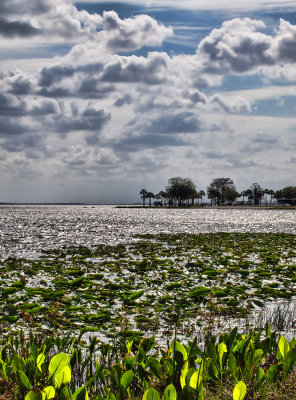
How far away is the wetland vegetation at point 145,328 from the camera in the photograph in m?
3.95

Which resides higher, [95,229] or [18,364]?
[18,364]

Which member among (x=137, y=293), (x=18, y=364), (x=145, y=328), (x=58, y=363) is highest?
(x=58, y=363)

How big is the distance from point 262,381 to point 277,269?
992 cm

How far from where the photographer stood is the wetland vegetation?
3.95 m

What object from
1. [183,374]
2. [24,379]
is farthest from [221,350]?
[24,379]

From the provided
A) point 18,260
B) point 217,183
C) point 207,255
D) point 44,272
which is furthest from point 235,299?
point 217,183

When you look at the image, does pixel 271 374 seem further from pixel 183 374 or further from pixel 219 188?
pixel 219 188

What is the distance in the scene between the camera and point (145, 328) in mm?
7102

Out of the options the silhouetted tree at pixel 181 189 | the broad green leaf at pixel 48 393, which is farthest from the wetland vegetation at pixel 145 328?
the silhouetted tree at pixel 181 189

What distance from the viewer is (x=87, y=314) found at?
7.81 metres

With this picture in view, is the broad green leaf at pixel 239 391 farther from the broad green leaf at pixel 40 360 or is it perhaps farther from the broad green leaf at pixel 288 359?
the broad green leaf at pixel 40 360

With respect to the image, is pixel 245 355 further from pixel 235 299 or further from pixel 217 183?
pixel 217 183

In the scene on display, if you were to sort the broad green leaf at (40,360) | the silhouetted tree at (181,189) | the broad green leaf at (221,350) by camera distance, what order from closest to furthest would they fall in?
the broad green leaf at (40,360) → the broad green leaf at (221,350) → the silhouetted tree at (181,189)

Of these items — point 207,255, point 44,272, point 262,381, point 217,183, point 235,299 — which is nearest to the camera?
point 262,381
